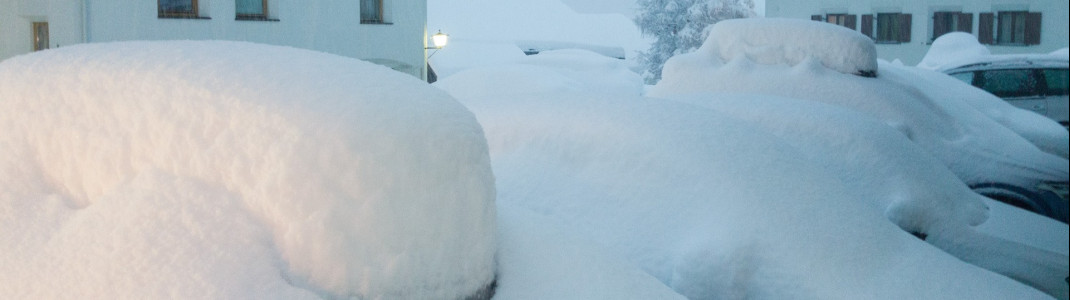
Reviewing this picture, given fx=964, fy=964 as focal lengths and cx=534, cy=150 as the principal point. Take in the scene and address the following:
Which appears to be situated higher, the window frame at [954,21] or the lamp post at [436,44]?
the window frame at [954,21]

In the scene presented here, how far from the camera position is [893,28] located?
218 inches

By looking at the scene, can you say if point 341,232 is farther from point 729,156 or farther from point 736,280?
point 729,156

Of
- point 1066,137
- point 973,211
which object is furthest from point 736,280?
point 973,211

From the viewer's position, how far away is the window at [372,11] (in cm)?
1491

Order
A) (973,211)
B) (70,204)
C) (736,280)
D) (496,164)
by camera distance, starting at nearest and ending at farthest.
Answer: (70,204)
(736,280)
(496,164)
(973,211)

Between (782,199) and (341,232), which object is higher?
(341,232)

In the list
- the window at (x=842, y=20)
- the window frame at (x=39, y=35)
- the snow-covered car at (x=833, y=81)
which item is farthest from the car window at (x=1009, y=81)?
the window frame at (x=39, y=35)

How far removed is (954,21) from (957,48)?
108 cm

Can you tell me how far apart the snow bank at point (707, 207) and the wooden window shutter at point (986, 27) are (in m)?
1.02

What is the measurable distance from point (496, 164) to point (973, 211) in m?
2.52

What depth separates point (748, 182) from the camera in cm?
310

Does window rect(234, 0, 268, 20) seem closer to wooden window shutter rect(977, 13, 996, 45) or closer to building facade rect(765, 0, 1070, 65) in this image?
building facade rect(765, 0, 1070, 65)

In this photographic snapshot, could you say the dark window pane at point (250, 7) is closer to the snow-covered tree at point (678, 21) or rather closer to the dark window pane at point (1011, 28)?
the dark window pane at point (1011, 28)

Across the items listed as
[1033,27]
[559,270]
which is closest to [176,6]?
[559,270]
